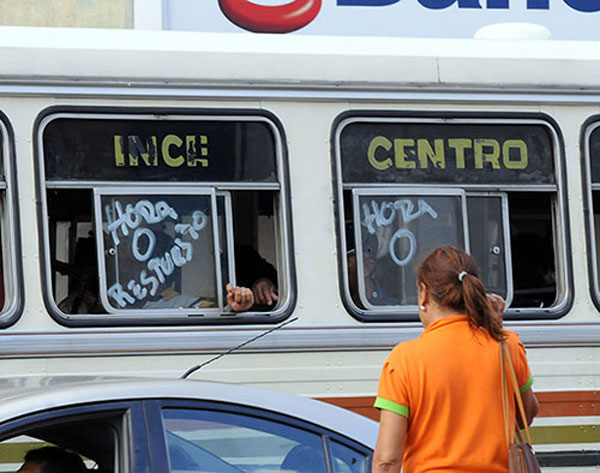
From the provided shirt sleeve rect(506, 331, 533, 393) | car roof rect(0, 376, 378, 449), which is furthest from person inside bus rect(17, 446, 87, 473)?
shirt sleeve rect(506, 331, 533, 393)

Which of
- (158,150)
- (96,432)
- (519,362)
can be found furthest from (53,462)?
(158,150)

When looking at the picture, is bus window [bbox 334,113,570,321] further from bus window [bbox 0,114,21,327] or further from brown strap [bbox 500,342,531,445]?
brown strap [bbox 500,342,531,445]

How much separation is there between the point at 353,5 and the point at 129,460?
1498 cm

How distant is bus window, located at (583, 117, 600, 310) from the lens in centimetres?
758

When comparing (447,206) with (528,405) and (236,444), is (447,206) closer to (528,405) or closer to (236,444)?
(528,405)

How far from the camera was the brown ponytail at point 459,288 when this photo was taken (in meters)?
4.51

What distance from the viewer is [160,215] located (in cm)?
700

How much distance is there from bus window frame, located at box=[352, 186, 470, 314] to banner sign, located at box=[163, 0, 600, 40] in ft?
35.6

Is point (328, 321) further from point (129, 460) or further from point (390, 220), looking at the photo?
point (129, 460)

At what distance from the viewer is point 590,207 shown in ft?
25.0

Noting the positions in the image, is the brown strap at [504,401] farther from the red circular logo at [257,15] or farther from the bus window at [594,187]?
the red circular logo at [257,15]

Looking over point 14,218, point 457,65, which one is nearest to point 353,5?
point 457,65

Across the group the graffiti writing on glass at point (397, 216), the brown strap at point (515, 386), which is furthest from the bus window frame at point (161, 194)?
the brown strap at point (515, 386)

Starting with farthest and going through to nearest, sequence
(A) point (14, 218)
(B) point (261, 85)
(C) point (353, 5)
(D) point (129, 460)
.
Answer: (C) point (353, 5) < (B) point (261, 85) < (A) point (14, 218) < (D) point (129, 460)
